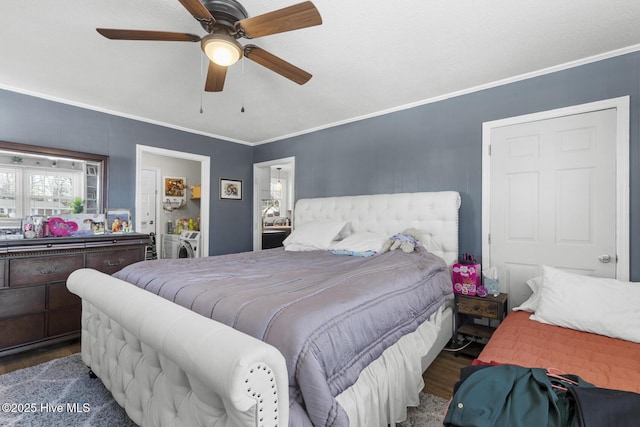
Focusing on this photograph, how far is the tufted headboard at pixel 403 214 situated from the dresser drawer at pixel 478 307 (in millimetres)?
394

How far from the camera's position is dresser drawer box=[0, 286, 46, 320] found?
2.48m

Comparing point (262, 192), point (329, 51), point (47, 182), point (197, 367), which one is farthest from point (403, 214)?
point (47, 182)

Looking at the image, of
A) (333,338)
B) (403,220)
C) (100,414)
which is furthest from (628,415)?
(100,414)

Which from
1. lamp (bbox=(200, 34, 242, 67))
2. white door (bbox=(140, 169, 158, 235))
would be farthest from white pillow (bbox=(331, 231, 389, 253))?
white door (bbox=(140, 169, 158, 235))

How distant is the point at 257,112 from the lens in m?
3.59

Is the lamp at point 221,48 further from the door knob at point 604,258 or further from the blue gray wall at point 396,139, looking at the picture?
the door knob at point 604,258

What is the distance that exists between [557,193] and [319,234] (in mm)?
2242

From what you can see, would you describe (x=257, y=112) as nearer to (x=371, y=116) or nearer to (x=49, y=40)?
(x=371, y=116)

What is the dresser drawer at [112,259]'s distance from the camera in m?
2.95

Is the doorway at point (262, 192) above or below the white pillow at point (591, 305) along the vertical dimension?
above

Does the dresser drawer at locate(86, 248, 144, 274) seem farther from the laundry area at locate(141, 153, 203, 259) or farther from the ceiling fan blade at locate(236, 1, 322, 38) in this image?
the ceiling fan blade at locate(236, 1, 322, 38)

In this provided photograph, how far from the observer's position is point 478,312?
2527mm

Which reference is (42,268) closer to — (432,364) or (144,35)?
(144,35)

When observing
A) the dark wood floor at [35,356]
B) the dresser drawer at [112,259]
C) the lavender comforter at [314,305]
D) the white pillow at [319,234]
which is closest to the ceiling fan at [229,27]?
the lavender comforter at [314,305]
